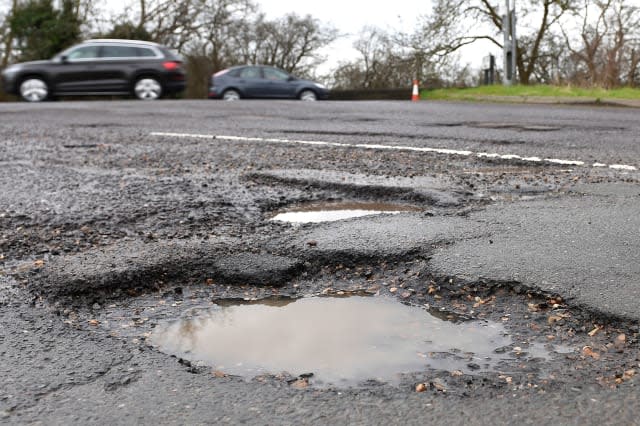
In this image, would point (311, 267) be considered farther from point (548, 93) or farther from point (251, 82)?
point (251, 82)

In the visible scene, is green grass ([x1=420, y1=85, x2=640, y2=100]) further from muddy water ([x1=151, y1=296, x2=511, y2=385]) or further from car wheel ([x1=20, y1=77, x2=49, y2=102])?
muddy water ([x1=151, y1=296, x2=511, y2=385])

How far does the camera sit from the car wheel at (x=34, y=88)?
57.5 feet

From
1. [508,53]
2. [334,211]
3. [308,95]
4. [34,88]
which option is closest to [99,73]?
[34,88]

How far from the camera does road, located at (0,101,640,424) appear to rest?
1.80m

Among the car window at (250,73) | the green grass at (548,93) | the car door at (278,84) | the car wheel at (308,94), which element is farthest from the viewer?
the car wheel at (308,94)

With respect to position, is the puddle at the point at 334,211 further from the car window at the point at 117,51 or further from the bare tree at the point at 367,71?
the bare tree at the point at 367,71

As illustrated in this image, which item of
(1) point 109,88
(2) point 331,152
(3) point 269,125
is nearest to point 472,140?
(2) point 331,152

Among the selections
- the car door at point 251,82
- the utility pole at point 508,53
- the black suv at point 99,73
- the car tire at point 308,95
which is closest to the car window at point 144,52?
the black suv at point 99,73

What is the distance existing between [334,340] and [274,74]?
2026 cm

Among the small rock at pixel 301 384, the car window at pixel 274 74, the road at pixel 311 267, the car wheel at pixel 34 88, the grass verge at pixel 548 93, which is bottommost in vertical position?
the small rock at pixel 301 384

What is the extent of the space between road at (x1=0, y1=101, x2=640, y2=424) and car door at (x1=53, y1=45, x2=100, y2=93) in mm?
11419

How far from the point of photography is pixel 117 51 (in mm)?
17828

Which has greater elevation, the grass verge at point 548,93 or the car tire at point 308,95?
the car tire at point 308,95

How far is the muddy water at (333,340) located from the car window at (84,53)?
16724 millimetres
